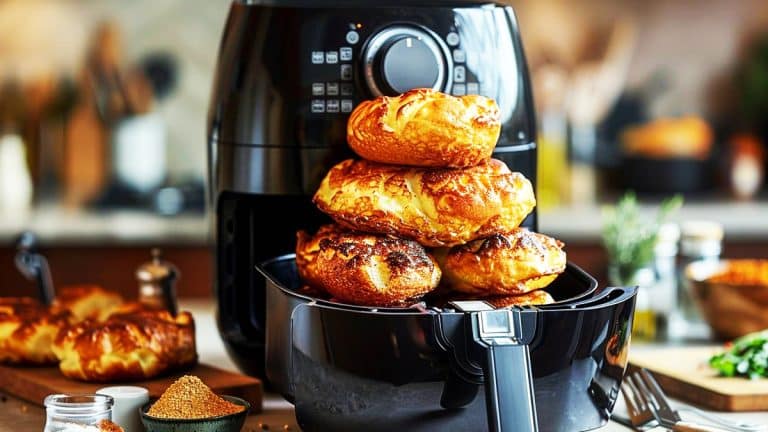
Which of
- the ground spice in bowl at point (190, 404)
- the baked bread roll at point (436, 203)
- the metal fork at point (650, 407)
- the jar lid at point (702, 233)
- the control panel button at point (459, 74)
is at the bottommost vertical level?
the metal fork at point (650, 407)

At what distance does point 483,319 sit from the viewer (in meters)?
0.81

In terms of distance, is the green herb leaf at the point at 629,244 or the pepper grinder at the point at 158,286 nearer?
the pepper grinder at the point at 158,286

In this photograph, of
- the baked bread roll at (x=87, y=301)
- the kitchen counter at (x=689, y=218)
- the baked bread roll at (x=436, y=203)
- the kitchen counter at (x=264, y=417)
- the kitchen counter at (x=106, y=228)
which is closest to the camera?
the baked bread roll at (x=436, y=203)

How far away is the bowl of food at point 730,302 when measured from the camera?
55.5 inches

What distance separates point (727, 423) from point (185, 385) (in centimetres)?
46

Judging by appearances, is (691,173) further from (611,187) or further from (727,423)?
(727,423)

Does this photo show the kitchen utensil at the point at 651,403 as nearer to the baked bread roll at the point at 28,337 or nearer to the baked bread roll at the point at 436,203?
the baked bread roll at the point at 436,203

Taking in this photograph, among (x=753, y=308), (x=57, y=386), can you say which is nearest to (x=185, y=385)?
(x=57, y=386)

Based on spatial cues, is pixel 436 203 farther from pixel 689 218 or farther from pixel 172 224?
pixel 689 218

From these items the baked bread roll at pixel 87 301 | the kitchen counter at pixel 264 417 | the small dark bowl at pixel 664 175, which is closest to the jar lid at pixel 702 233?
the kitchen counter at pixel 264 417

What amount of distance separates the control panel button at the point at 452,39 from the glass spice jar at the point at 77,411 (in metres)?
0.46

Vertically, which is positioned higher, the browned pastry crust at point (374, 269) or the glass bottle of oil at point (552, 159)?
the browned pastry crust at point (374, 269)

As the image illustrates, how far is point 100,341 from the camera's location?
3.51 ft

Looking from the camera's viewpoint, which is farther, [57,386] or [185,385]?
[57,386]
